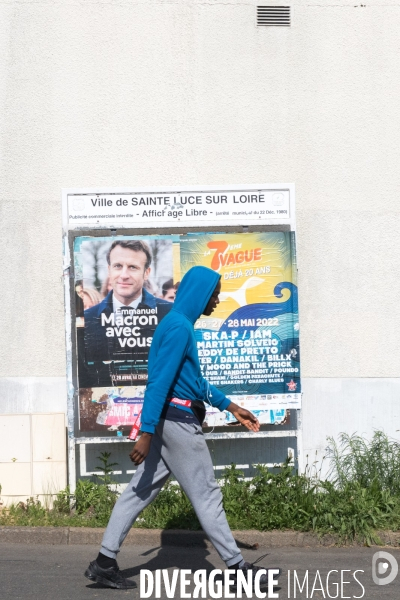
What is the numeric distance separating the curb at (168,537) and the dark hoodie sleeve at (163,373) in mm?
2005

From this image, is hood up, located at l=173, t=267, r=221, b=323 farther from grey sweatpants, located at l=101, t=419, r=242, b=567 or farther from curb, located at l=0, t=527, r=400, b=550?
curb, located at l=0, t=527, r=400, b=550

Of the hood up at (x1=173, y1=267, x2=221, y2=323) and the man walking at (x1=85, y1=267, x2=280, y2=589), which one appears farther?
the hood up at (x1=173, y1=267, x2=221, y2=323)

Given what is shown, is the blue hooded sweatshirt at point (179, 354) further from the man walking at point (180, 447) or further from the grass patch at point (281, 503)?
the grass patch at point (281, 503)

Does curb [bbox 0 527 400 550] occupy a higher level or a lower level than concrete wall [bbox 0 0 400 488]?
lower

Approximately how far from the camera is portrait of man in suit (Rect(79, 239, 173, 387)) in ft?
23.2

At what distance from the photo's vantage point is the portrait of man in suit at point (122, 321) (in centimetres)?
707

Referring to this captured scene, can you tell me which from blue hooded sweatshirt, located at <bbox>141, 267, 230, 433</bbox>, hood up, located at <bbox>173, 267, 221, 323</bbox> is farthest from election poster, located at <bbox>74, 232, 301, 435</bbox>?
hood up, located at <bbox>173, 267, 221, 323</bbox>

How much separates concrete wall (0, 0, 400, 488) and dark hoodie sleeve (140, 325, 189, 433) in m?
2.79

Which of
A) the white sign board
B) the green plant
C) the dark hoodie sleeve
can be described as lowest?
the green plant

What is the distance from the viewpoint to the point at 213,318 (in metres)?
7.15

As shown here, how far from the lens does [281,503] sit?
680cm

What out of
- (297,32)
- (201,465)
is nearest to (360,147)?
(297,32)

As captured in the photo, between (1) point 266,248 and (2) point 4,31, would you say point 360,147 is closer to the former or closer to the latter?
(1) point 266,248

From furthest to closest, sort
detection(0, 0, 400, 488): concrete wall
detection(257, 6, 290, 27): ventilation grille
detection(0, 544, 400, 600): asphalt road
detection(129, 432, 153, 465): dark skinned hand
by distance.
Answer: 1. detection(257, 6, 290, 27): ventilation grille
2. detection(0, 0, 400, 488): concrete wall
3. detection(0, 544, 400, 600): asphalt road
4. detection(129, 432, 153, 465): dark skinned hand
